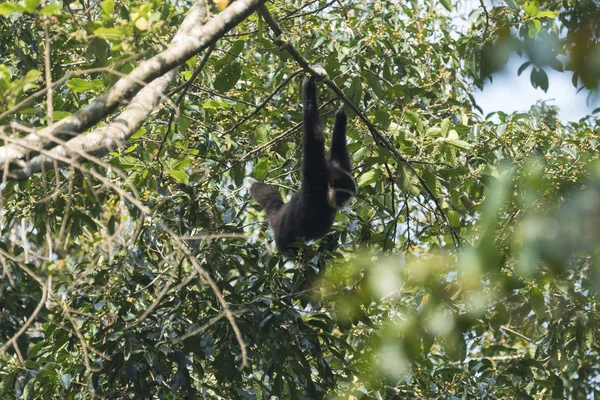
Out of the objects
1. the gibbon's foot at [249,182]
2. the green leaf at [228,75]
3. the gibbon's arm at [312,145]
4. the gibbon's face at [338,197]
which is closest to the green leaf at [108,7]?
the green leaf at [228,75]

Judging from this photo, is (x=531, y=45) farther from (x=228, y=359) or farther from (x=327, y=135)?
(x=327, y=135)

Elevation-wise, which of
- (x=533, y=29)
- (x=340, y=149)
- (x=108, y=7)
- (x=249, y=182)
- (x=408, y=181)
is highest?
(x=340, y=149)

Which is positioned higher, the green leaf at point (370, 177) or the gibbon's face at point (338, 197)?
Result: the gibbon's face at point (338, 197)

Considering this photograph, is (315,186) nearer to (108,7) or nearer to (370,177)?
(370,177)

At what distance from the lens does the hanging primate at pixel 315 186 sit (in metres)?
5.91

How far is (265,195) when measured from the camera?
7.41 meters

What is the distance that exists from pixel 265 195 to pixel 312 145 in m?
1.55

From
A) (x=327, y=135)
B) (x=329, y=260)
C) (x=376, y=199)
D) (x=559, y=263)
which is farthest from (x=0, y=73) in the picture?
(x=327, y=135)

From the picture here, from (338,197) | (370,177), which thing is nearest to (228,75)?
(370,177)

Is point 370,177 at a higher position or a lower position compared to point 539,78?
higher

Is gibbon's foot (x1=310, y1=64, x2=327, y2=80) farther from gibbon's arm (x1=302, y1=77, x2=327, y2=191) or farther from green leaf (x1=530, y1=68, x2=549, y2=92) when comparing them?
green leaf (x1=530, y1=68, x2=549, y2=92)

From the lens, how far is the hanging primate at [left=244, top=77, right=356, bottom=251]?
5.91 m

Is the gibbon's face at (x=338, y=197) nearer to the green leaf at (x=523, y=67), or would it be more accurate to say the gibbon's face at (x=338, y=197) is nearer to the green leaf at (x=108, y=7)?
the green leaf at (x=108, y=7)

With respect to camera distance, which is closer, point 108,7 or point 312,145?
point 108,7
